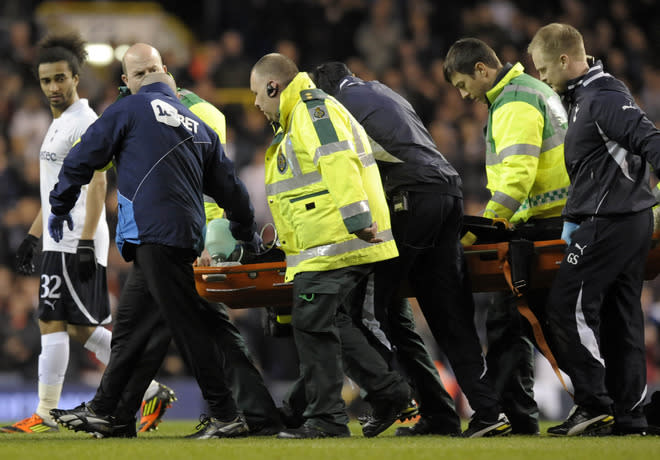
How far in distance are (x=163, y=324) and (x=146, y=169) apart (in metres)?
0.89

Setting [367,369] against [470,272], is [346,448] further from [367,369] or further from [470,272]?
[470,272]

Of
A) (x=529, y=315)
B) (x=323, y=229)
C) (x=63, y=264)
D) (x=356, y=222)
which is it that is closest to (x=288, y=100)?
(x=323, y=229)

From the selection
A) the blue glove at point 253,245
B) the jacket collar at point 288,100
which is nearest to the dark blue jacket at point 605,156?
the jacket collar at point 288,100

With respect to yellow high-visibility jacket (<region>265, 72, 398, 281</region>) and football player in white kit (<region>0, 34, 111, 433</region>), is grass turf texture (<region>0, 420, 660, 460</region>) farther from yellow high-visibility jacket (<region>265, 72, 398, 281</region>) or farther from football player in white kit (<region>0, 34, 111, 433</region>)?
football player in white kit (<region>0, 34, 111, 433</region>)

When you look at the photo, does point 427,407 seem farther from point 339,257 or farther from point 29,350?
point 29,350

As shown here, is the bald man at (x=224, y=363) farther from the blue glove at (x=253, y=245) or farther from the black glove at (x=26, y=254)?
the black glove at (x=26, y=254)

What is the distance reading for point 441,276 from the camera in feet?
19.2

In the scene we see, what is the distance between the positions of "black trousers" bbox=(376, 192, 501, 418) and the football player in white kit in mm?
2056

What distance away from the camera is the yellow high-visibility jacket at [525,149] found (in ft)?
19.6

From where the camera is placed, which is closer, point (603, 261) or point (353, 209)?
point (353, 209)

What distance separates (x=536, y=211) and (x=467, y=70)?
37.4 inches

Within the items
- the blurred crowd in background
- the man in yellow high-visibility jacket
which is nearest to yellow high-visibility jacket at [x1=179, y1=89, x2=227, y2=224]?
the man in yellow high-visibility jacket

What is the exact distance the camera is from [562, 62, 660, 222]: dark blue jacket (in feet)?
17.8

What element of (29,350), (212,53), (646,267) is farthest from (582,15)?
(646,267)
